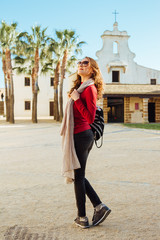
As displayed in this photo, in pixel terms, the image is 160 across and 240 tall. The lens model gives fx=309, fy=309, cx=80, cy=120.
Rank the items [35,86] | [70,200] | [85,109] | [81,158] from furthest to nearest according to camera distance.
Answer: [35,86] → [70,200] → [81,158] → [85,109]

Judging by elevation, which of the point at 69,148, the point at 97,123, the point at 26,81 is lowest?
the point at 69,148

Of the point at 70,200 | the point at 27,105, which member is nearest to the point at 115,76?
the point at 27,105

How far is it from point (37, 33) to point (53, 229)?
27788mm

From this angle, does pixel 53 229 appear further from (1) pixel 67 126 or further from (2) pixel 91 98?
(2) pixel 91 98

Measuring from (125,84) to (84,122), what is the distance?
30460mm

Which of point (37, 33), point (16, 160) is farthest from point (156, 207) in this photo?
point (37, 33)

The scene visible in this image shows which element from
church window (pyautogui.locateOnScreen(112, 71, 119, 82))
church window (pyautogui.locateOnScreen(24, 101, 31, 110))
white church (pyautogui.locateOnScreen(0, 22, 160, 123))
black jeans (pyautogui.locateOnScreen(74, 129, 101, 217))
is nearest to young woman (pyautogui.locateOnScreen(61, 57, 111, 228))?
black jeans (pyautogui.locateOnScreen(74, 129, 101, 217))

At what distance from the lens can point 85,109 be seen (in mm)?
3088

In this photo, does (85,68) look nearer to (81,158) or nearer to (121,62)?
(81,158)

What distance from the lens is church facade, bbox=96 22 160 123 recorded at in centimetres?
3109

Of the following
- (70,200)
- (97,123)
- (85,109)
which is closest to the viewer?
(85,109)

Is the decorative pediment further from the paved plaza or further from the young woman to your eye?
the young woman

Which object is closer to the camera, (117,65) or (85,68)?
(85,68)

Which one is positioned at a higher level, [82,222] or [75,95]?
[75,95]
